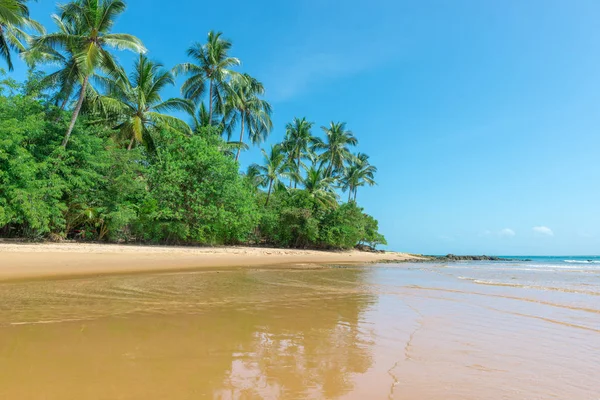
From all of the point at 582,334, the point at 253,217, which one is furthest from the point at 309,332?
the point at 253,217

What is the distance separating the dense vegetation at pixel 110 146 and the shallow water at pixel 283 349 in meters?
10.1

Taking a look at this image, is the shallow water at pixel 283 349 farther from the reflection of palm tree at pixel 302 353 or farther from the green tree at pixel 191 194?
the green tree at pixel 191 194

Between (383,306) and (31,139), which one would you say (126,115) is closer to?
(31,139)

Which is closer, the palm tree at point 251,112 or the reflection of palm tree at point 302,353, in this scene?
the reflection of palm tree at point 302,353

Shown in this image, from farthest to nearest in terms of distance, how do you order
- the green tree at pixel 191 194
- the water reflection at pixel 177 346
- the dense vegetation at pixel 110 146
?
the green tree at pixel 191 194 → the dense vegetation at pixel 110 146 → the water reflection at pixel 177 346

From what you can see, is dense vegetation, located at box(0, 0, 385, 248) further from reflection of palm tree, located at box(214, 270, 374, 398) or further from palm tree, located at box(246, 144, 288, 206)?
reflection of palm tree, located at box(214, 270, 374, 398)

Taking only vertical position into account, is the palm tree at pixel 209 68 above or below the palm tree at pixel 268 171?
above

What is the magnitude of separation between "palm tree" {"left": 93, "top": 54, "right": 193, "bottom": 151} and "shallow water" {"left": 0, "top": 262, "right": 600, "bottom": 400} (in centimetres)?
1692

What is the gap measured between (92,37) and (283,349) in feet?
63.6

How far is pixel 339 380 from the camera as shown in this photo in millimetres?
2635

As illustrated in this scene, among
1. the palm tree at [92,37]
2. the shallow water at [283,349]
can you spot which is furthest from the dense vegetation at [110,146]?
the shallow water at [283,349]

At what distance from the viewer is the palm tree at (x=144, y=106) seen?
20812 millimetres

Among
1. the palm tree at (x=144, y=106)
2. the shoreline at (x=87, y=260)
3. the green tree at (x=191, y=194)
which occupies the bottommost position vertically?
the shoreline at (x=87, y=260)

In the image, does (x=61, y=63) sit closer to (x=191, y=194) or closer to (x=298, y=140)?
(x=191, y=194)
